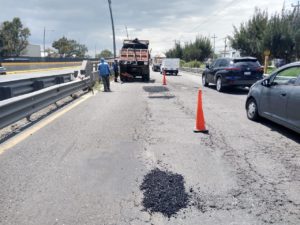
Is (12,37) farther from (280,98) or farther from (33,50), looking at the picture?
(280,98)

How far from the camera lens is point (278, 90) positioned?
7.84 m

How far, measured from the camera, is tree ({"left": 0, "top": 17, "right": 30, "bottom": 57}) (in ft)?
285

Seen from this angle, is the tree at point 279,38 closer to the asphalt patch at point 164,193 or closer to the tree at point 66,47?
the asphalt patch at point 164,193

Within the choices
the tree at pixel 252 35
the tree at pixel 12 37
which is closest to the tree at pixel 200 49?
the tree at pixel 252 35

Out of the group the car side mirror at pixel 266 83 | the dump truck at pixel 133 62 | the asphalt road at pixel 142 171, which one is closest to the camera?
the asphalt road at pixel 142 171

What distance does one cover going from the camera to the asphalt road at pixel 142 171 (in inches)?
153

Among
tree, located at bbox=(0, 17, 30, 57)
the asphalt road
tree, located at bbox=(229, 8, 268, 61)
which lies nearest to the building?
tree, located at bbox=(0, 17, 30, 57)

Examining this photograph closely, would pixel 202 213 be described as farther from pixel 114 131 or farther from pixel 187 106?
pixel 187 106

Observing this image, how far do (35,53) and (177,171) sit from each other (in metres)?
124

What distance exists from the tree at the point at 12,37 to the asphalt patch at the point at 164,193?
90.2 metres

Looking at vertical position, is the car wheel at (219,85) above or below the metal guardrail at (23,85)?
below

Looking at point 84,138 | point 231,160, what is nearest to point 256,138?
point 231,160

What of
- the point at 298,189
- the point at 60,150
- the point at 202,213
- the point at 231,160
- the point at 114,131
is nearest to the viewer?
the point at 202,213

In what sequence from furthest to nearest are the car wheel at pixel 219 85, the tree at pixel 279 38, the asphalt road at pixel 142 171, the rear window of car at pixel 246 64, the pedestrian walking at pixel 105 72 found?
the tree at pixel 279 38 → the pedestrian walking at pixel 105 72 → the car wheel at pixel 219 85 → the rear window of car at pixel 246 64 → the asphalt road at pixel 142 171
